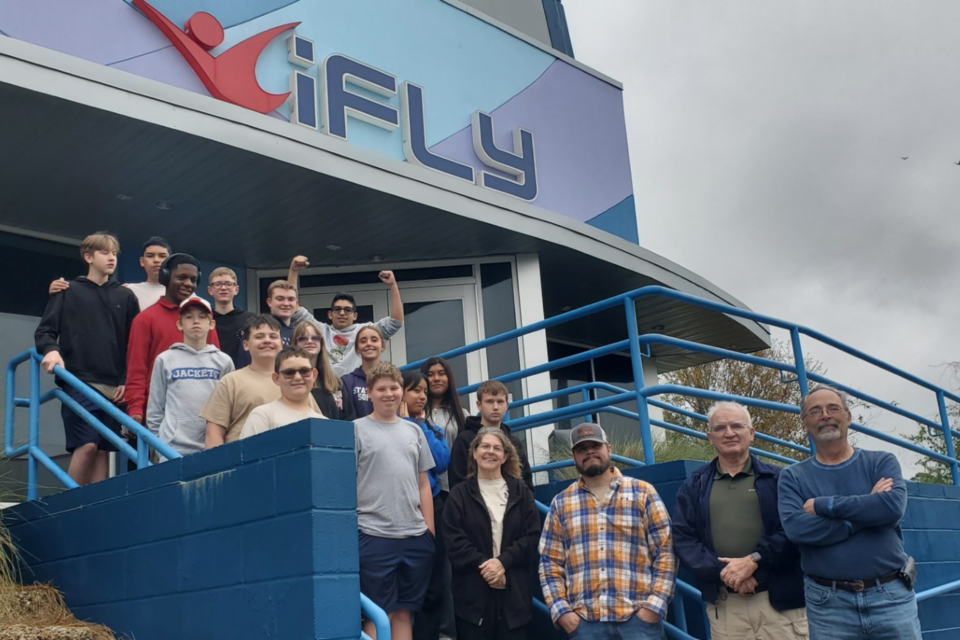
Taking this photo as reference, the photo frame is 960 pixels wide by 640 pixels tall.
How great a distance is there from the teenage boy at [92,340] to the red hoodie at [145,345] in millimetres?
399

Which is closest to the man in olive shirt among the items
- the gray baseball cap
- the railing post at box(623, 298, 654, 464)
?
the gray baseball cap

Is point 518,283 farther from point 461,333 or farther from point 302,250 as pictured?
point 302,250

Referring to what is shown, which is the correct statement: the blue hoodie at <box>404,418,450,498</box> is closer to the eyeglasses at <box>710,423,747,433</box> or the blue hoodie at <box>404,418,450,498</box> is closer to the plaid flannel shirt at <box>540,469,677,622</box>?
the plaid flannel shirt at <box>540,469,677,622</box>

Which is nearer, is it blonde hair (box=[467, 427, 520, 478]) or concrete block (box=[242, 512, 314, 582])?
concrete block (box=[242, 512, 314, 582])

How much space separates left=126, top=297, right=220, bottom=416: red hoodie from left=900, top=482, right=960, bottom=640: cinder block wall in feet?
16.6

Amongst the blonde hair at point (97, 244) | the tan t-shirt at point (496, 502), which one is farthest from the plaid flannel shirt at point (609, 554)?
the blonde hair at point (97, 244)

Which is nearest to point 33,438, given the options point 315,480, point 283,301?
point 283,301

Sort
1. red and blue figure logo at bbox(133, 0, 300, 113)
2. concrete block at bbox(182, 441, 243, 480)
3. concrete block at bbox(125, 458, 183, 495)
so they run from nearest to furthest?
concrete block at bbox(182, 441, 243, 480)
concrete block at bbox(125, 458, 183, 495)
red and blue figure logo at bbox(133, 0, 300, 113)

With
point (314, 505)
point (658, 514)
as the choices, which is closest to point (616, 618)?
point (658, 514)

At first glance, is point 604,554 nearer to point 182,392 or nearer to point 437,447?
point 437,447

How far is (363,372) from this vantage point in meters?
6.33

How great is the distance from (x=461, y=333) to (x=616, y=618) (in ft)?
21.3

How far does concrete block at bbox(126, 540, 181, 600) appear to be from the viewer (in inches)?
175

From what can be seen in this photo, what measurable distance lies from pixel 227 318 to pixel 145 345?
0.67m
